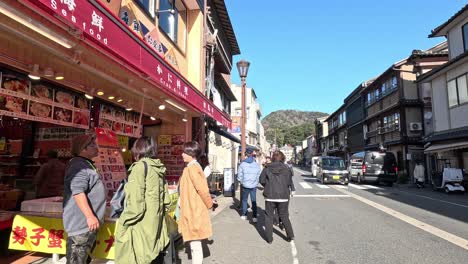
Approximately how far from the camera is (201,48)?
41.8 feet

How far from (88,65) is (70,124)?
1.66 m

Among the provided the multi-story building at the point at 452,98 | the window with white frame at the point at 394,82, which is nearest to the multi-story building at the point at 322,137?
the window with white frame at the point at 394,82

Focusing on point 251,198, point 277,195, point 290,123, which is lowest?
point 251,198

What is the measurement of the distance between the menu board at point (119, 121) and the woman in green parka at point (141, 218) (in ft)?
12.6

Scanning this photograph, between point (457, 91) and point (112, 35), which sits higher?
point (457, 91)

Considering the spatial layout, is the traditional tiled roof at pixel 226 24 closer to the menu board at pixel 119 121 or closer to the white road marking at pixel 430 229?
→ the menu board at pixel 119 121

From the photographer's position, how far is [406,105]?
27672 millimetres

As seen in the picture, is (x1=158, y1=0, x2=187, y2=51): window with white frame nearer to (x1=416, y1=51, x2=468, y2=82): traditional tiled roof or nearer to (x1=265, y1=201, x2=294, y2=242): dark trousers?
(x1=265, y1=201, x2=294, y2=242): dark trousers

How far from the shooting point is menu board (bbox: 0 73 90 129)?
4.70 meters

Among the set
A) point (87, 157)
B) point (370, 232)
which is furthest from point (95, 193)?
point (370, 232)

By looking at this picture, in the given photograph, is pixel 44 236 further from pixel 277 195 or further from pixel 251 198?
pixel 251 198

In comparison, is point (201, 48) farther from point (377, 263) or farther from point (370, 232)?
point (377, 263)

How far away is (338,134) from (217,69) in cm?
4200

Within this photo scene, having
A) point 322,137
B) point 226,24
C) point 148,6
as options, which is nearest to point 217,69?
point 226,24
